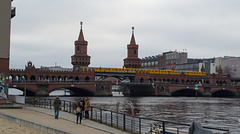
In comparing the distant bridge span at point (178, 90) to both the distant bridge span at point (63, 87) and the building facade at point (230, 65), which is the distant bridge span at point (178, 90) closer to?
the distant bridge span at point (63, 87)

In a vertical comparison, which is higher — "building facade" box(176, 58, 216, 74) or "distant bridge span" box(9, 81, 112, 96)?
"building facade" box(176, 58, 216, 74)

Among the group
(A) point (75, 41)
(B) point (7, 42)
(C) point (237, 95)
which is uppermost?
(A) point (75, 41)

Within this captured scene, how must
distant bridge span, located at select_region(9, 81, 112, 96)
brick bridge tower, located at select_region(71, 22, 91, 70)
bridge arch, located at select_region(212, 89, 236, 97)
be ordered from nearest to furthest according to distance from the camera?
distant bridge span, located at select_region(9, 81, 112, 96)
brick bridge tower, located at select_region(71, 22, 91, 70)
bridge arch, located at select_region(212, 89, 236, 97)

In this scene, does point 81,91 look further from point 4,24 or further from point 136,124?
point 136,124

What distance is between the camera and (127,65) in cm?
15950

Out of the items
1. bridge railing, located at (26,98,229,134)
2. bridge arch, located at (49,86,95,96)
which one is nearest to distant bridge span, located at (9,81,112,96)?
bridge arch, located at (49,86,95,96)

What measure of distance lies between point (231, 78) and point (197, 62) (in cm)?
3027

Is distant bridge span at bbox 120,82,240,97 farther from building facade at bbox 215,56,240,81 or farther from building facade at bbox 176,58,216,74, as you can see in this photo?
building facade at bbox 176,58,216,74

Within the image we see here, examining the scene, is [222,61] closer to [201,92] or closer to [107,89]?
[201,92]

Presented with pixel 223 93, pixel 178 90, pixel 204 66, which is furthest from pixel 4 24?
pixel 204 66

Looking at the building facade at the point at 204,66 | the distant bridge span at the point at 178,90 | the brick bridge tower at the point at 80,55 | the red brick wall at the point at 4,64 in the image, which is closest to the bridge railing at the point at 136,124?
the red brick wall at the point at 4,64

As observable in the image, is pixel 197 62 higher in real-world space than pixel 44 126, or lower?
higher

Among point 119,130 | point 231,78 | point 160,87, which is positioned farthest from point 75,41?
point 119,130

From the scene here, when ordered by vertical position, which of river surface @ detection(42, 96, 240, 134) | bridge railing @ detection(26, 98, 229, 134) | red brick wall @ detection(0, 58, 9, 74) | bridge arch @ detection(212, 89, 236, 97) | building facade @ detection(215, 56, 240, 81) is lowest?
bridge arch @ detection(212, 89, 236, 97)
